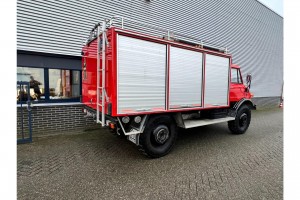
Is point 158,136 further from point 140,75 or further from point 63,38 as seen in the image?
point 63,38

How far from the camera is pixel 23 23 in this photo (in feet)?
17.0

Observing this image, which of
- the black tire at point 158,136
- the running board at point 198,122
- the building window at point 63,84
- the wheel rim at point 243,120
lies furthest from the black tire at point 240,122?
the building window at point 63,84

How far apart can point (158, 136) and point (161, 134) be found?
0.36ft

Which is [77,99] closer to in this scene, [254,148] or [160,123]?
[160,123]

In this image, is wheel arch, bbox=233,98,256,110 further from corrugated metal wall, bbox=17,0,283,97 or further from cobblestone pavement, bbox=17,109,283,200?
corrugated metal wall, bbox=17,0,283,97

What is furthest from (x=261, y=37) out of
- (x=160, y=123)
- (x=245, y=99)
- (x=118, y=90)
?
(x=118, y=90)

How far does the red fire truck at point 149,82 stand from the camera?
3365 millimetres

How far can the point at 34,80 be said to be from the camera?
5602mm

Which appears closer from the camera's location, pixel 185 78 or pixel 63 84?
pixel 185 78

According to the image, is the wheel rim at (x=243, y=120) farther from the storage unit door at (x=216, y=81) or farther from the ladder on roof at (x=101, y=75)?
the ladder on roof at (x=101, y=75)

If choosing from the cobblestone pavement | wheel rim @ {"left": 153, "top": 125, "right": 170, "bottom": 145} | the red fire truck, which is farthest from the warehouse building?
wheel rim @ {"left": 153, "top": 125, "right": 170, "bottom": 145}

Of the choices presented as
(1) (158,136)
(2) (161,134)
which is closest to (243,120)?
(2) (161,134)

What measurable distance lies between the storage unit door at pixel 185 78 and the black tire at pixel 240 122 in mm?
2103

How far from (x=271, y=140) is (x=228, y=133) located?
1312 millimetres
